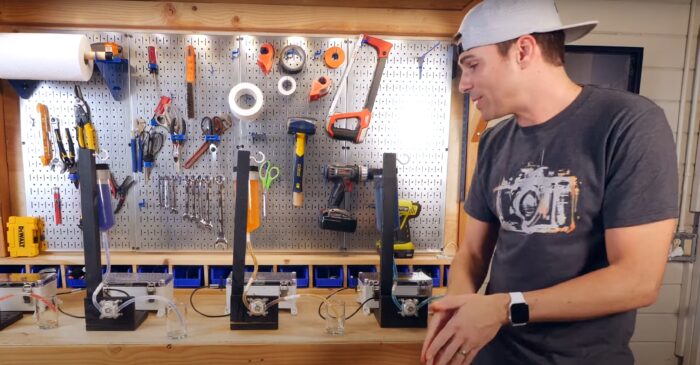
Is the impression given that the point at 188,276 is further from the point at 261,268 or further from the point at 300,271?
the point at 300,271

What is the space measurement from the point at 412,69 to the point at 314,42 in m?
0.45

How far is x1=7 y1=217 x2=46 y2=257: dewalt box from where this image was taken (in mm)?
1643

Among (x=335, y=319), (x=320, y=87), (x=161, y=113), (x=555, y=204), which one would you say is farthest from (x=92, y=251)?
(x=555, y=204)

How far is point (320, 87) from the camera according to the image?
65.2 inches

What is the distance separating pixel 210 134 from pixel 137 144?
323 millimetres

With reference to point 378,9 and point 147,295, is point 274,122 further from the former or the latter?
point 147,295

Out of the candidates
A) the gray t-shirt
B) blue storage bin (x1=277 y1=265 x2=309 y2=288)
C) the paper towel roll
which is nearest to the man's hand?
the gray t-shirt

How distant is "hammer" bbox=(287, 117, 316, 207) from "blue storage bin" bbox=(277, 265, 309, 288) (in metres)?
0.27

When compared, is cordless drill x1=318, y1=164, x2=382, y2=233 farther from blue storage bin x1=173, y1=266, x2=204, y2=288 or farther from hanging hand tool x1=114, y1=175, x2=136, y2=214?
hanging hand tool x1=114, y1=175, x2=136, y2=214

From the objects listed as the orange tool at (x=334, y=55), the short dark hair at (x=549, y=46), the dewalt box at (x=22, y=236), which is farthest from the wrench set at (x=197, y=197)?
the short dark hair at (x=549, y=46)

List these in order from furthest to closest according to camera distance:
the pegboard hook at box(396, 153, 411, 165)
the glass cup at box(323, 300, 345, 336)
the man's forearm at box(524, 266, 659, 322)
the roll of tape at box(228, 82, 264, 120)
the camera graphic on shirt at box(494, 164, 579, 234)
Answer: the pegboard hook at box(396, 153, 411, 165)
the roll of tape at box(228, 82, 264, 120)
the glass cup at box(323, 300, 345, 336)
the camera graphic on shirt at box(494, 164, 579, 234)
the man's forearm at box(524, 266, 659, 322)

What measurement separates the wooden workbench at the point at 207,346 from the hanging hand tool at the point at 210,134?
2.36ft

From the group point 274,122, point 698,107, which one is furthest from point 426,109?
point 698,107

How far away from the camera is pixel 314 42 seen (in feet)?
5.53
